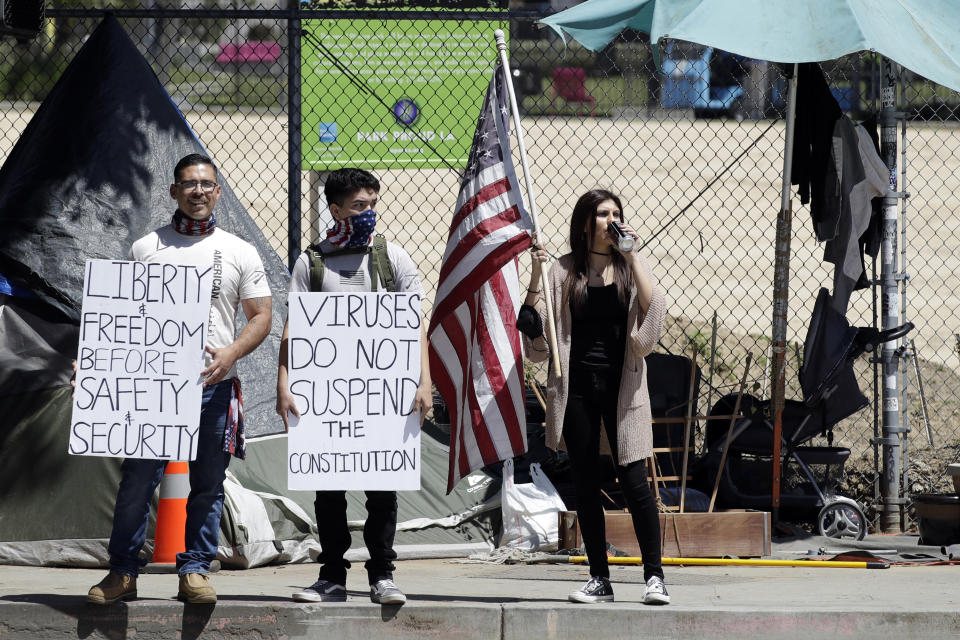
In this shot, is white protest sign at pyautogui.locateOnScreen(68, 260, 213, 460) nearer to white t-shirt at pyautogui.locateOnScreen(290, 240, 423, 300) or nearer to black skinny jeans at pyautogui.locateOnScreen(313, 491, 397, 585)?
white t-shirt at pyautogui.locateOnScreen(290, 240, 423, 300)

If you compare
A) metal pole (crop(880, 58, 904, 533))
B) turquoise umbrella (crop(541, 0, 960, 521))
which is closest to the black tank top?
turquoise umbrella (crop(541, 0, 960, 521))

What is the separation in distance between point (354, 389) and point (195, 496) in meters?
0.78

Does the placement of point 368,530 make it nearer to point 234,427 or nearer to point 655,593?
point 234,427

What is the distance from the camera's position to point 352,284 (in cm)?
537

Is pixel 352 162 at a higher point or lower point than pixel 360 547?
higher

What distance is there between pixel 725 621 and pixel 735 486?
247cm

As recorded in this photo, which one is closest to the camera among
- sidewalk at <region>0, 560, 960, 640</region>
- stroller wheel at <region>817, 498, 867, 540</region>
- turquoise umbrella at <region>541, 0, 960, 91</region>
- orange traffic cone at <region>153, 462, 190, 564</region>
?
sidewalk at <region>0, 560, 960, 640</region>

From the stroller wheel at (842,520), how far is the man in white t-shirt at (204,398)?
3912 millimetres

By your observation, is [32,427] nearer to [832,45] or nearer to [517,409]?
[517,409]

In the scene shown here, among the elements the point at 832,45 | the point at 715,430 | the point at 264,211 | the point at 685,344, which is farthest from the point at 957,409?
the point at 264,211

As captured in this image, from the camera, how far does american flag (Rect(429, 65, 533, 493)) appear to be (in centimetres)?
598

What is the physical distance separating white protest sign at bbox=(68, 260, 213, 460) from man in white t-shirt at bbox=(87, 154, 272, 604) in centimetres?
7

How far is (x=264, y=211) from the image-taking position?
17562 mm

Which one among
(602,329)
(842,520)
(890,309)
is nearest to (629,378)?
(602,329)
